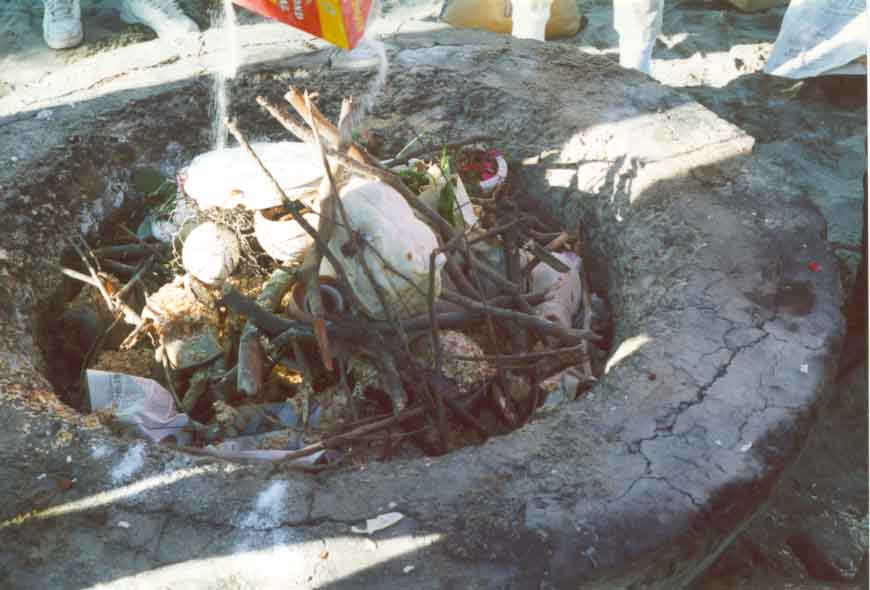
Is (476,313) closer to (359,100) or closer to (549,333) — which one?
(549,333)

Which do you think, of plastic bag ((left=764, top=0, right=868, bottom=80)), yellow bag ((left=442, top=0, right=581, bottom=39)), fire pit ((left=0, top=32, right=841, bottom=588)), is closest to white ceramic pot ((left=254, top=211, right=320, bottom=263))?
fire pit ((left=0, top=32, right=841, bottom=588))

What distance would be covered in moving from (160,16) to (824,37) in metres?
4.33

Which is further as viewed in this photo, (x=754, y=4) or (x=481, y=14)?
(x=754, y=4)

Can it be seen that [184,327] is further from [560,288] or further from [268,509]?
[560,288]

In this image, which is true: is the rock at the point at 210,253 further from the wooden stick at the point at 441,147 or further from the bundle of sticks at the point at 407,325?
the wooden stick at the point at 441,147

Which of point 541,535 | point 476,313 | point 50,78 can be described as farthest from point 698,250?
point 50,78

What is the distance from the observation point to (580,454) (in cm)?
189

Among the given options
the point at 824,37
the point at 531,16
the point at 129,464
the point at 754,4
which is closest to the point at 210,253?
the point at 129,464

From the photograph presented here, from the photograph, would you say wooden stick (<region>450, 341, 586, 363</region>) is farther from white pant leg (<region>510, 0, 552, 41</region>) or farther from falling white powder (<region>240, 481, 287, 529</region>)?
white pant leg (<region>510, 0, 552, 41</region>)

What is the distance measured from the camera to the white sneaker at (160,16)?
5.59 meters

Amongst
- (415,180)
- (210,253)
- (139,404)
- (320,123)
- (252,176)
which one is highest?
(320,123)

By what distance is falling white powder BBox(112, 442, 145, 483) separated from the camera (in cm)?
187

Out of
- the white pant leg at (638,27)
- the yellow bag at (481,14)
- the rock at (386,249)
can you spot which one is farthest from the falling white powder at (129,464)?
the yellow bag at (481,14)

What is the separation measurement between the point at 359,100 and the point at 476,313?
1.32 metres
